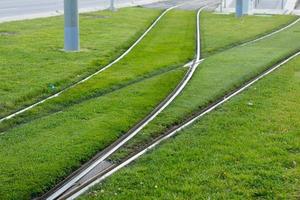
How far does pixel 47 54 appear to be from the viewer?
16.2m

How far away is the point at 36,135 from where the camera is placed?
841 cm

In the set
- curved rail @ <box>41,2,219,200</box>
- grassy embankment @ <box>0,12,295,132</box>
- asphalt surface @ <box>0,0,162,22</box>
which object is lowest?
asphalt surface @ <box>0,0,162,22</box>

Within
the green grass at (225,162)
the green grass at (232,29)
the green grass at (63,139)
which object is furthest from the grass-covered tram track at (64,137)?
the green grass at (232,29)

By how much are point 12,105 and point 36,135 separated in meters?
A: 2.07

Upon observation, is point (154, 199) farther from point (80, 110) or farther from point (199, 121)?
point (80, 110)

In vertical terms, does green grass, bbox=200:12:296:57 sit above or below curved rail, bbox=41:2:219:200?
below

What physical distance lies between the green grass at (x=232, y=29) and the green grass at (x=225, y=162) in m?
7.88

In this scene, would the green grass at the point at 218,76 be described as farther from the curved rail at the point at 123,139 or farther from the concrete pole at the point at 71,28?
the concrete pole at the point at 71,28

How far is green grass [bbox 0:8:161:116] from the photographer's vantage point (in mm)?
11562

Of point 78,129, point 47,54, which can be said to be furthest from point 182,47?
point 78,129

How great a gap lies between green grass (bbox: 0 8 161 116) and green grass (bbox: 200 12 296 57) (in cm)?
268

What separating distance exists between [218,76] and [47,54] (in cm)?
529

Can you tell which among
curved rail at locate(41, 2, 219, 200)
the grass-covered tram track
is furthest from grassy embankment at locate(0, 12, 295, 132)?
curved rail at locate(41, 2, 219, 200)

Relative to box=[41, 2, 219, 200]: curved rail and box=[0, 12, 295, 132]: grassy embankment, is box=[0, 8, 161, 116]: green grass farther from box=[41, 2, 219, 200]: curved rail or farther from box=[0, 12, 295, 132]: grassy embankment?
box=[41, 2, 219, 200]: curved rail
